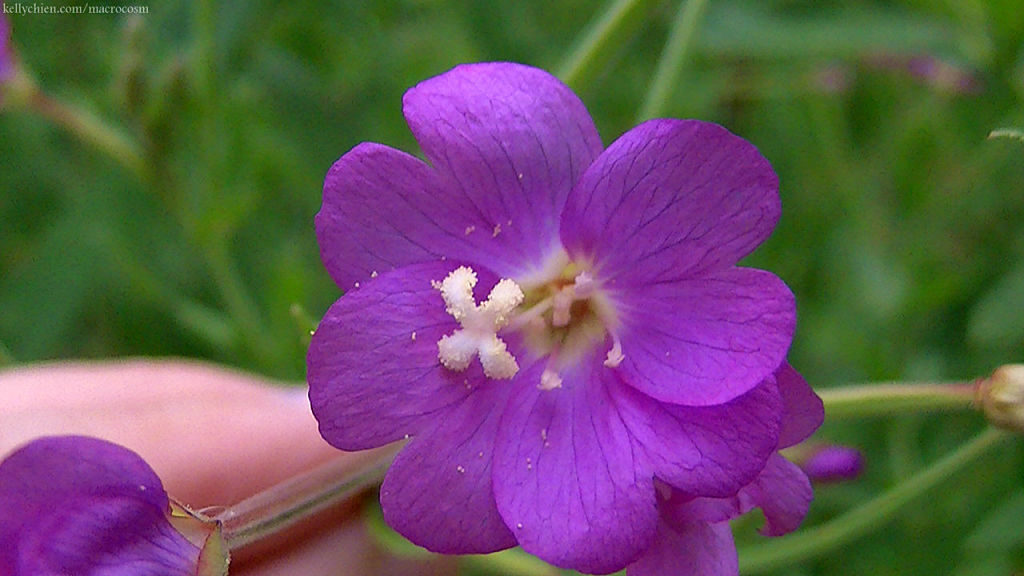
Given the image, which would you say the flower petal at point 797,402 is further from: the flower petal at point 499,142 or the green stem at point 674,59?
the green stem at point 674,59

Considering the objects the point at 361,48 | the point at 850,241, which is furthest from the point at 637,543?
the point at 361,48

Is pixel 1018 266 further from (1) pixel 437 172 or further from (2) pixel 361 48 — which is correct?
(2) pixel 361 48

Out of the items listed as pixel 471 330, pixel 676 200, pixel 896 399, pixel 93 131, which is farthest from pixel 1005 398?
pixel 93 131

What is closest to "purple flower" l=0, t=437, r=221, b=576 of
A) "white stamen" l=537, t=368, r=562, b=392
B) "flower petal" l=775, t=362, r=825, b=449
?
"white stamen" l=537, t=368, r=562, b=392

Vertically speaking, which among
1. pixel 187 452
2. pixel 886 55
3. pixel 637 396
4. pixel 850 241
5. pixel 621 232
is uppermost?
pixel 621 232

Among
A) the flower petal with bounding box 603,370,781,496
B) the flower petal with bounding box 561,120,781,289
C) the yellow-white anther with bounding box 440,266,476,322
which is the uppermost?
the flower petal with bounding box 561,120,781,289

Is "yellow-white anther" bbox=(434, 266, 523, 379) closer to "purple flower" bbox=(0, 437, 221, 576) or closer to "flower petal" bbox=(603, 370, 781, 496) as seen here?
"flower petal" bbox=(603, 370, 781, 496)
